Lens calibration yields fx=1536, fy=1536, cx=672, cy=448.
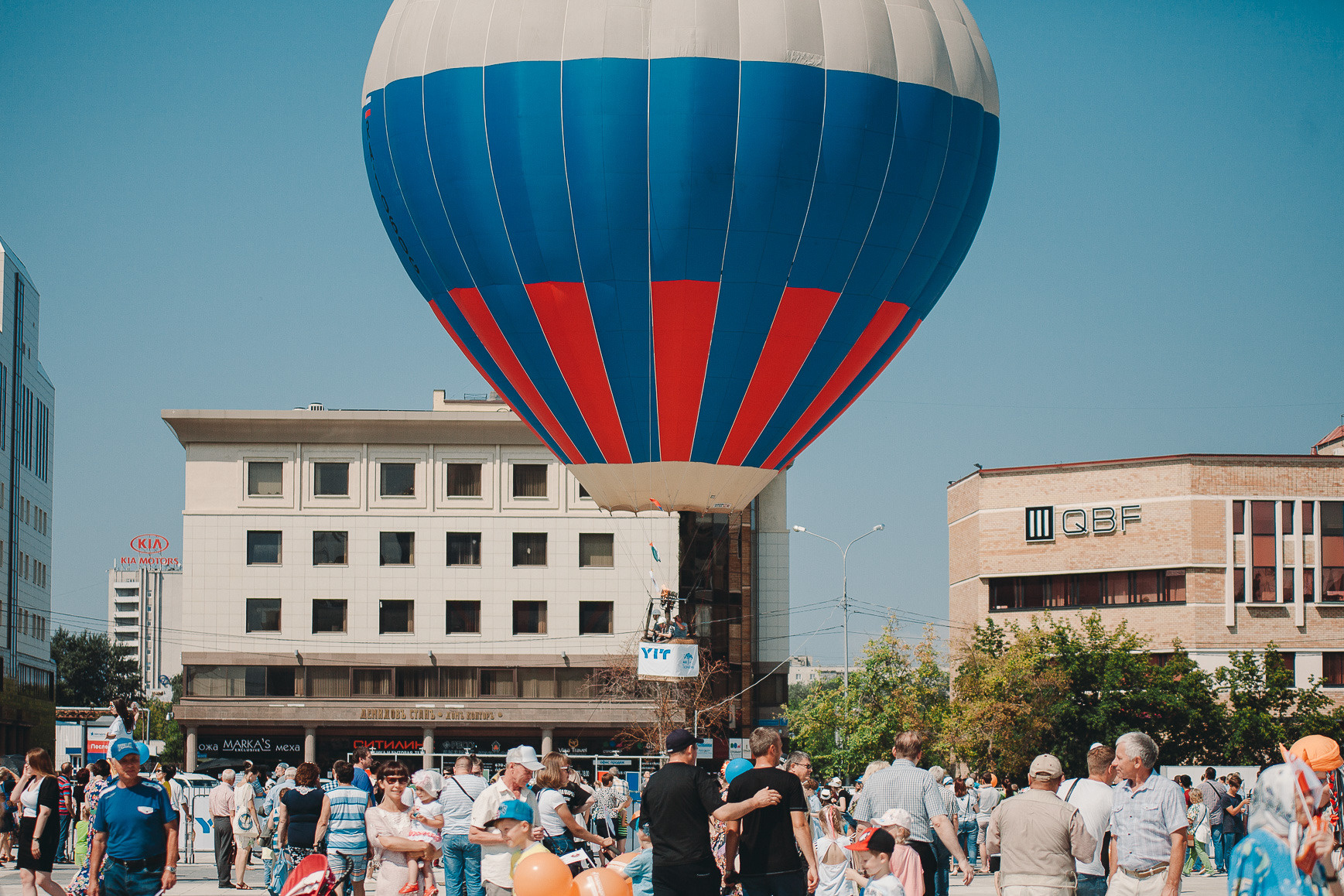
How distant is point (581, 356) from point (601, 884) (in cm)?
1340

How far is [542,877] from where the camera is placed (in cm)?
951

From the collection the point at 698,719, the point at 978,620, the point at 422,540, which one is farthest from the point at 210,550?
the point at 978,620

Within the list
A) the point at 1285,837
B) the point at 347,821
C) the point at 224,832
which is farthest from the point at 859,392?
the point at 1285,837

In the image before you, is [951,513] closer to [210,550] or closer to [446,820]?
[210,550]

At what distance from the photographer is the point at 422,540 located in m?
59.0

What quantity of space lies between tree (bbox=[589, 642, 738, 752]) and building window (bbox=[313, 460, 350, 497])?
1228 cm

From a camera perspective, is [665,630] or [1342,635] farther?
Result: [1342,635]

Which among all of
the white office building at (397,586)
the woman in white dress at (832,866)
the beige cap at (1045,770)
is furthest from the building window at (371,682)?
the beige cap at (1045,770)

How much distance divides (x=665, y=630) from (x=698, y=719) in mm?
36502

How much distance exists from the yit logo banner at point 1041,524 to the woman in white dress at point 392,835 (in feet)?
167

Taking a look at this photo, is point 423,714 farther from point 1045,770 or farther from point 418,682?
point 1045,770

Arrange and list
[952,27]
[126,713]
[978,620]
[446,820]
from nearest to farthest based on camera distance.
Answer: [446,820] < [126,713] < [952,27] < [978,620]

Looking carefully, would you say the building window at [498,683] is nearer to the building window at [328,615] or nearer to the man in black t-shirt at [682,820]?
the building window at [328,615]

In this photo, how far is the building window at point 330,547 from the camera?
194ft
